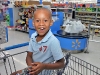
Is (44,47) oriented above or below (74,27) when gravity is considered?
above

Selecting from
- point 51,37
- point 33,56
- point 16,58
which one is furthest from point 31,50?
point 16,58

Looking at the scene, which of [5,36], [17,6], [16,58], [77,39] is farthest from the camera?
[17,6]

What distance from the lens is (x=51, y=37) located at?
1146mm

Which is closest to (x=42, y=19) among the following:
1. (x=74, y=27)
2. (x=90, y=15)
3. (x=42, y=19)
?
(x=42, y=19)

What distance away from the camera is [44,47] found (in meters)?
1.15

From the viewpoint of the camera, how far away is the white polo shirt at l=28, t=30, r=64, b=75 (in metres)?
1.14

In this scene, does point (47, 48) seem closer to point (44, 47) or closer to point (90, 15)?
point (44, 47)

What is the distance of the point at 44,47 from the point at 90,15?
673cm

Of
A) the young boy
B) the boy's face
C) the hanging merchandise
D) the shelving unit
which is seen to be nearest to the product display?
the shelving unit

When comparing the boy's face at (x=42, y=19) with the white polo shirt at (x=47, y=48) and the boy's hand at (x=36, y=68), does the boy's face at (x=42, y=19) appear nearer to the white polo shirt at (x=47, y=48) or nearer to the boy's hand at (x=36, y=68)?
the white polo shirt at (x=47, y=48)

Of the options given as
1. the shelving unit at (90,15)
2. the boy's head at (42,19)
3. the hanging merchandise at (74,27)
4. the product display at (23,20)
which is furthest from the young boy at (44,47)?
the product display at (23,20)

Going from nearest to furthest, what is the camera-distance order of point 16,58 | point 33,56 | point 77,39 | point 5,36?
point 33,56
point 5,36
point 16,58
point 77,39

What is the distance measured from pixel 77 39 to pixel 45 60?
3380 millimetres

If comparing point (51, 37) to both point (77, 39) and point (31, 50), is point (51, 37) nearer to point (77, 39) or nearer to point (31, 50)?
point (31, 50)
